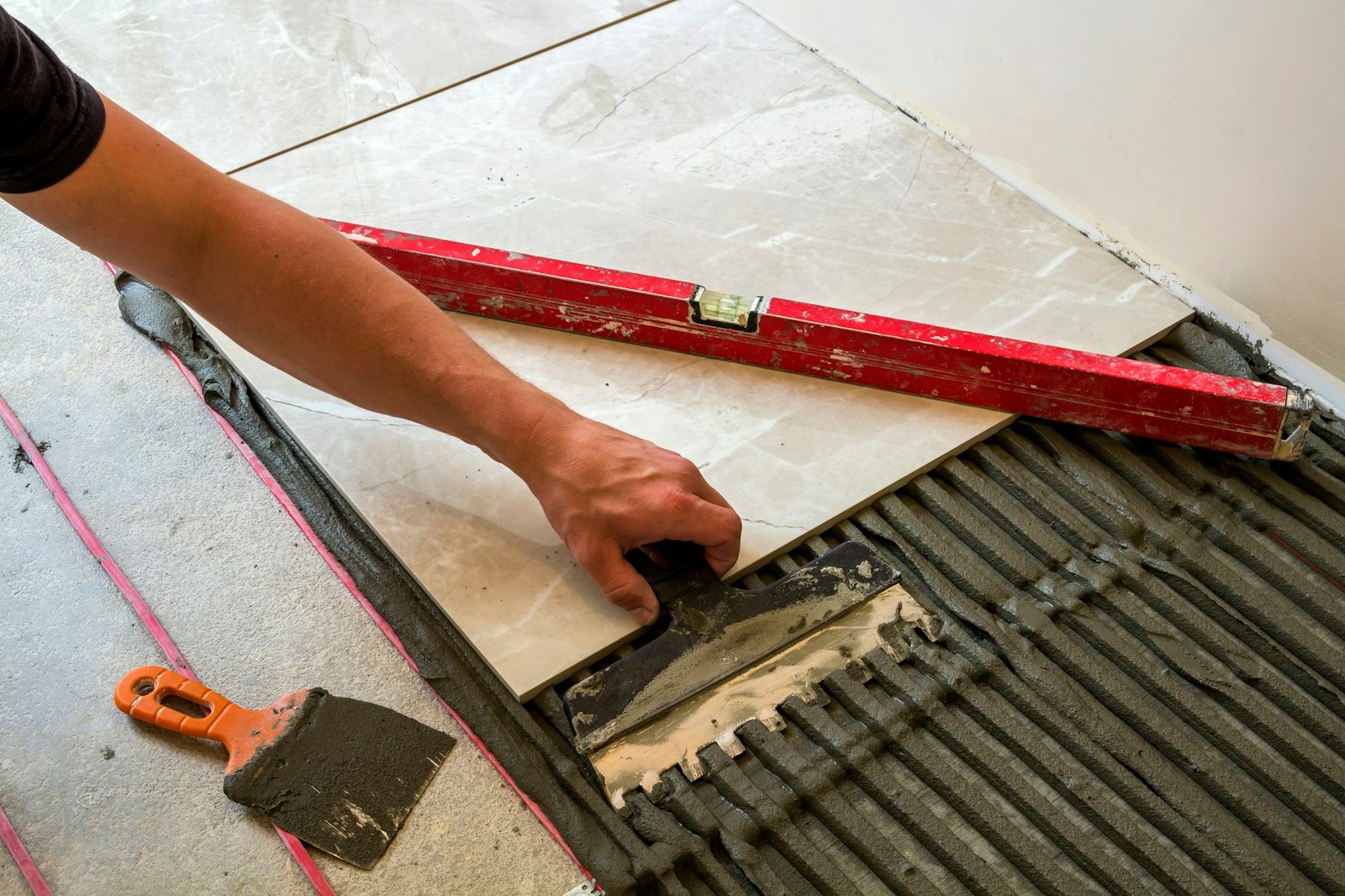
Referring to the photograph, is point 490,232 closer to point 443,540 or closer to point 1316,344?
point 443,540

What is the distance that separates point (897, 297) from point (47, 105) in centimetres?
146

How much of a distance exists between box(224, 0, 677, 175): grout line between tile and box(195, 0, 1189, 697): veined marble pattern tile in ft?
0.08

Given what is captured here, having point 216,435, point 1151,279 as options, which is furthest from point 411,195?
point 1151,279

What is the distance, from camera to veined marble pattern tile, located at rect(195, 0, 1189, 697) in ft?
5.94

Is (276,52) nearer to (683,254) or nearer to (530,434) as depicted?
(683,254)

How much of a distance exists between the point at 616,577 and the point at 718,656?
19 centimetres

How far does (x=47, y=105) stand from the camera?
1.29 meters

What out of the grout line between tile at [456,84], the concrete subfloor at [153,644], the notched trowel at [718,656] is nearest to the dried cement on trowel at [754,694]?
the notched trowel at [718,656]

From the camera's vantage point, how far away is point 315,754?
1.53 metres

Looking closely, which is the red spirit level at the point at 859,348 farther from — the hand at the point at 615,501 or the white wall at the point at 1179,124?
the hand at the point at 615,501

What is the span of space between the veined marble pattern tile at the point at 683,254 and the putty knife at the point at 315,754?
7.6 inches

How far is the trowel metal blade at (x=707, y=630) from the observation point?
1.59 metres

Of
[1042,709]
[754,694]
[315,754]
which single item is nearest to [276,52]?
[315,754]

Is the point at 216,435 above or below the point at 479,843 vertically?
above
